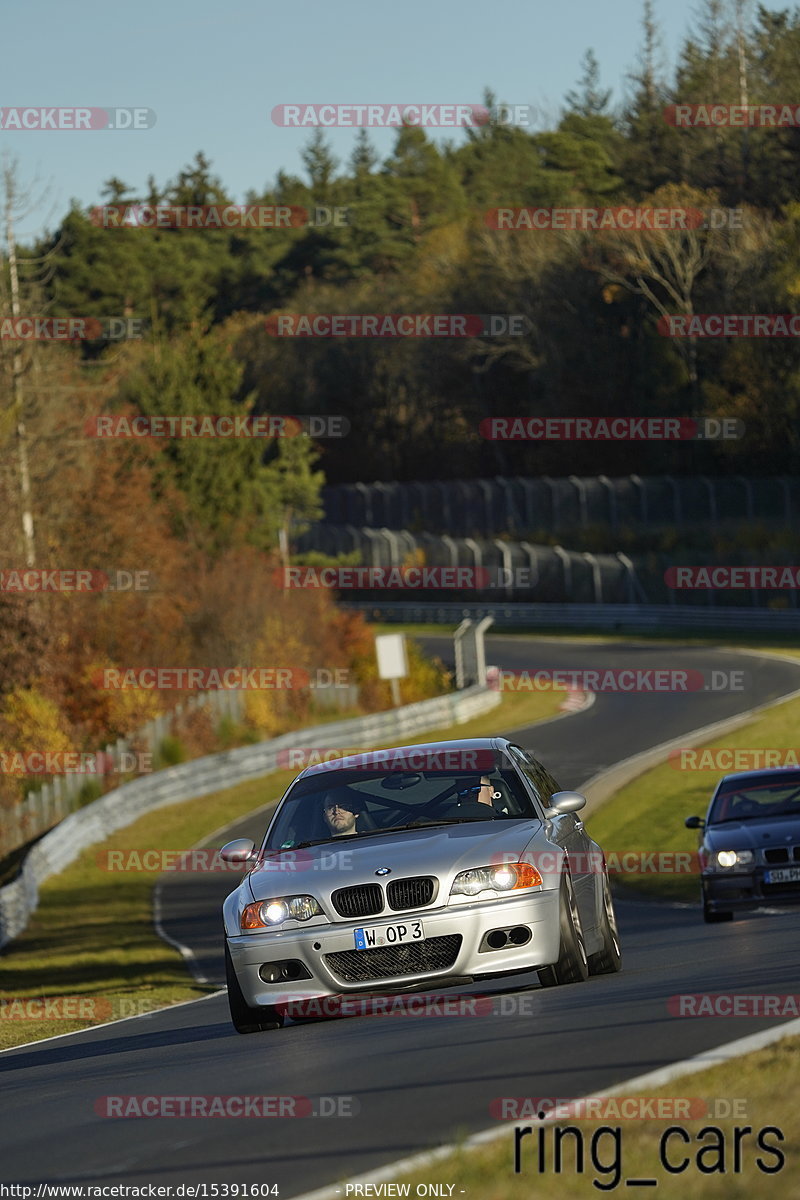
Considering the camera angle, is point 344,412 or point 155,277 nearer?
point 344,412

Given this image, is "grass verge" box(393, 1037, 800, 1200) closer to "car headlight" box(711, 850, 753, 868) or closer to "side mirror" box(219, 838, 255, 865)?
"side mirror" box(219, 838, 255, 865)

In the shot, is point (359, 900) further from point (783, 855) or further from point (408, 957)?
point (783, 855)

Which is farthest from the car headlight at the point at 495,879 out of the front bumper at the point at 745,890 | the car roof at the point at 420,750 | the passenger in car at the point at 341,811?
the front bumper at the point at 745,890

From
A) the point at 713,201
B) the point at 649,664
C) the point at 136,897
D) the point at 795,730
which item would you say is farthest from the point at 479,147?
the point at 136,897

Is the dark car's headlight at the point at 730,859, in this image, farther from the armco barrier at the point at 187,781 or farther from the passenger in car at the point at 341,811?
the armco barrier at the point at 187,781

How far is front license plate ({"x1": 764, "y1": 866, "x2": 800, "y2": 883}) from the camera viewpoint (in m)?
18.4

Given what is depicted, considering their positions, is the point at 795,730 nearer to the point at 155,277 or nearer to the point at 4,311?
the point at 4,311

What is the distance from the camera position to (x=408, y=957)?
9.96 meters

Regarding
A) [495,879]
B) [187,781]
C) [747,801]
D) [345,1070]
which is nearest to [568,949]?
[495,879]

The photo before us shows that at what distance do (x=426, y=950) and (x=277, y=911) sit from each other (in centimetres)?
90

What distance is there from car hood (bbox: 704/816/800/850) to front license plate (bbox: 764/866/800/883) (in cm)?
29

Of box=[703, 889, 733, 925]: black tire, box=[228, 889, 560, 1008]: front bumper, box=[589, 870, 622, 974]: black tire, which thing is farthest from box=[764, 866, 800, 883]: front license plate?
box=[228, 889, 560, 1008]: front bumper

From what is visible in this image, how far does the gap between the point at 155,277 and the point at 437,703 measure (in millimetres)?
79207

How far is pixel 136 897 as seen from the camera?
3147cm
